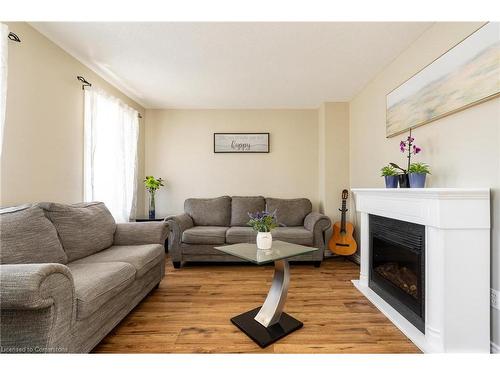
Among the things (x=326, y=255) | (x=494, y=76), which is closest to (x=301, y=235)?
(x=326, y=255)

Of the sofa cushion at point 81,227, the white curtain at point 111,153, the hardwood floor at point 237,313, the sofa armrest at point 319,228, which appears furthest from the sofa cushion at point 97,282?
the sofa armrest at point 319,228

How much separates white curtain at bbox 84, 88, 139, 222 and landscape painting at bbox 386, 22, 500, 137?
327 centimetres

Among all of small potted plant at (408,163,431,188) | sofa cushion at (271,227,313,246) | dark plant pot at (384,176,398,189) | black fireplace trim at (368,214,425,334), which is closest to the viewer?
black fireplace trim at (368,214,425,334)

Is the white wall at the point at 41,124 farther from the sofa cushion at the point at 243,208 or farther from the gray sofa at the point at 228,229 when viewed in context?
the sofa cushion at the point at 243,208

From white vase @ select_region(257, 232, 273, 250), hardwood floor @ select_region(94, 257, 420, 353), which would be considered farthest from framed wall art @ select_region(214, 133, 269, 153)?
white vase @ select_region(257, 232, 273, 250)

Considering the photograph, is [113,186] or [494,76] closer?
[494,76]

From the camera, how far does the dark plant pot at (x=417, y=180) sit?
65.2 inches

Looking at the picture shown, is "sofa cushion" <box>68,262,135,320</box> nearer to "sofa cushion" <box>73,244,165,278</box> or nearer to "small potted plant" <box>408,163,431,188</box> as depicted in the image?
"sofa cushion" <box>73,244,165,278</box>

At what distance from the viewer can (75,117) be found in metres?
2.29

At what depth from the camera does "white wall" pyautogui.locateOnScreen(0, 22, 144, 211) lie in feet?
5.47

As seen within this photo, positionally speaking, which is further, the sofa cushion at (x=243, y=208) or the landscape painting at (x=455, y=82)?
the sofa cushion at (x=243, y=208)

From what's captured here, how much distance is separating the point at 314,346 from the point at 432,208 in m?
1.17

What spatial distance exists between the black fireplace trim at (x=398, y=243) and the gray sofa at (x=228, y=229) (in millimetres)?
774

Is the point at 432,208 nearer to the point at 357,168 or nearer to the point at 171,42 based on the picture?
the point at 357,168
